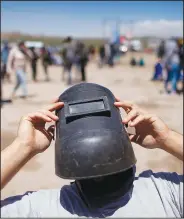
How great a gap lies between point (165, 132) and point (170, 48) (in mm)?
8082

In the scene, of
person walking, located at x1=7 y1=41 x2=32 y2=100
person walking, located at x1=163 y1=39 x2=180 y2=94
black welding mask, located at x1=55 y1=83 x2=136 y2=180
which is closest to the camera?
black welding mask, located at x1=55 y1=83 x2=136 y2=180

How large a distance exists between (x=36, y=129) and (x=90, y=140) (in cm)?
37

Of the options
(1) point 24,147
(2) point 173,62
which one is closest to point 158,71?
(2) point 173,62

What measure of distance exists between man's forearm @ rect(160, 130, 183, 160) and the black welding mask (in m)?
0.31

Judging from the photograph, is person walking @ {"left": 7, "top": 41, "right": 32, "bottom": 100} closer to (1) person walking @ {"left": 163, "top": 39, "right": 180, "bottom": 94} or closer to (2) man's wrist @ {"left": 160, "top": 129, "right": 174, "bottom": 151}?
(1) person walking @ {"left": 163, "top": 39, "right": 180, "bottom": 94}

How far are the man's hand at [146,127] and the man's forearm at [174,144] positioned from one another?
0.05 ft

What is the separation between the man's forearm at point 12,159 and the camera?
1373mm

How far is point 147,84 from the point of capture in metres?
12.0

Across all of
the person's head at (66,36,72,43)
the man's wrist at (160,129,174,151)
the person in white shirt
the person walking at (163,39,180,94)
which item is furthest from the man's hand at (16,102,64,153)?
the person's head at (66,36,72,43)

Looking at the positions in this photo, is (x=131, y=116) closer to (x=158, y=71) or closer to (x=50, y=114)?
(x=50, y=114)

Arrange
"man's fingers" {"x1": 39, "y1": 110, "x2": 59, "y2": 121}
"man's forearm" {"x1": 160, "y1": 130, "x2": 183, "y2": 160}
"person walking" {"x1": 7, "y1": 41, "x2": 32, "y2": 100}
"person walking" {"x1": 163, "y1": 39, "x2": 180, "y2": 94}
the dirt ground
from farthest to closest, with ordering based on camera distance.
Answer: "person walking" {"x1": 163, "y1": 39, "x2": 180, "y2": 94}, "person walking" {"x1": 7, "y1": 41, "x2": 32, "y2": 100}, the dirt ground, "man's forearm" {"x1": 160, "y1": 130, "x2": 183, "y2": 160}, "man's fingers" {"x1": 39, "y1": 110, "x2": 59, "y2": 121}

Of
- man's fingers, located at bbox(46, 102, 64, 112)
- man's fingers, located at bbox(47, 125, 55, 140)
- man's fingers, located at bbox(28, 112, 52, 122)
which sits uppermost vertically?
man's fingers, located at bbox(46, 102, 64, 112)

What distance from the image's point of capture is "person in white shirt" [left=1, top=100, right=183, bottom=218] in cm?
142

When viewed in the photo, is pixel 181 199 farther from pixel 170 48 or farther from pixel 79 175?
pixel 170 48
